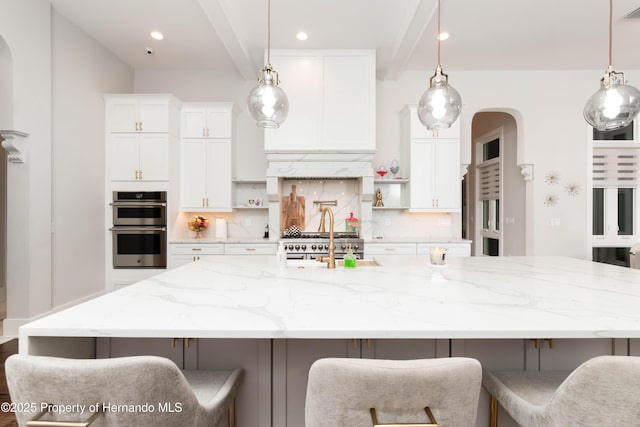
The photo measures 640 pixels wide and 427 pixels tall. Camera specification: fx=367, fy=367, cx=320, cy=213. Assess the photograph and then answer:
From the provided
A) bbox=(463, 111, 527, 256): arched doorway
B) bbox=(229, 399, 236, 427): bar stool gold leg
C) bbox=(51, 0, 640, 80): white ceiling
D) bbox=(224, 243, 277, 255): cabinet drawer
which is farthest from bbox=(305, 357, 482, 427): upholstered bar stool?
bbox=(463, 111, 527, 256): arched doorway

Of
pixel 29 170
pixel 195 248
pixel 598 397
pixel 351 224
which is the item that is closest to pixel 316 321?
pixel 598 397

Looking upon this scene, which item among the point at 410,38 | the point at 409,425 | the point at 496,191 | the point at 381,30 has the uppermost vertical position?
the point at 381,30

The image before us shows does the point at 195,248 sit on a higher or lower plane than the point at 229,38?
lower

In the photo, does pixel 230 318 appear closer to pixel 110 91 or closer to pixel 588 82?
pixel 110 91

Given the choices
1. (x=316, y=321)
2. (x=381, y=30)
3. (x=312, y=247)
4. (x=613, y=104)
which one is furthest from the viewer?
(x=312, y=247)

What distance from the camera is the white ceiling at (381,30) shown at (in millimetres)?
3439

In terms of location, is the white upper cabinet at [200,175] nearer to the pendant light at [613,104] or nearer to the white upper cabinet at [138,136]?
the white upper cabinet at [138,136]

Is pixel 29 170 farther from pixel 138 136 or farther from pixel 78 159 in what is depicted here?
pixel 138 136

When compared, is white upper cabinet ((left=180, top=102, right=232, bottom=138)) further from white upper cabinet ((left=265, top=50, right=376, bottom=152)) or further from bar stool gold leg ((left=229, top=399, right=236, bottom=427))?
bar stool gold leg ((left=229, top=399, right=236, bottom=427))

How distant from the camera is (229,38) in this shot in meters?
3.87

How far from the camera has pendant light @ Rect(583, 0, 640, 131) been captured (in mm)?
2064

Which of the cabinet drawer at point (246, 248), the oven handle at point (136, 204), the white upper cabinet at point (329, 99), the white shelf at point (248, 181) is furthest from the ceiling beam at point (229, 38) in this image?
the cabinet drawer at point (246, 248)

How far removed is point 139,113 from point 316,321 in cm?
417

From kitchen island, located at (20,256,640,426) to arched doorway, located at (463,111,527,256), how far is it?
3557 millimetres
